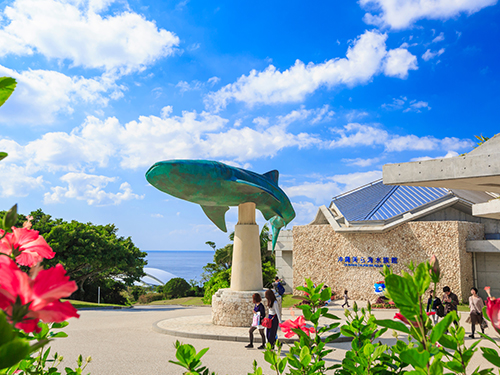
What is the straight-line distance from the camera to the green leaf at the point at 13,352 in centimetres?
78

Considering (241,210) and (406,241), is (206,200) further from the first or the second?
(406,241)

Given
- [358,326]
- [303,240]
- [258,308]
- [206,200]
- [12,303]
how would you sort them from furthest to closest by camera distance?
[303,240] → [206,200] → [258,308] → [358,326] → [12,303]

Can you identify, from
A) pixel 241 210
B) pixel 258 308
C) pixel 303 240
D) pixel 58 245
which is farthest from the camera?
pixel 303 240

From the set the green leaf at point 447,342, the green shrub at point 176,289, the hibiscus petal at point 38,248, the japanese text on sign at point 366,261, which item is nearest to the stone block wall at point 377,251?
the japanese text on sign at point 366,261

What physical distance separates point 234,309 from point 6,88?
11.6 meters

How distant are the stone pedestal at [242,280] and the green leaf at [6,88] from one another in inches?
450

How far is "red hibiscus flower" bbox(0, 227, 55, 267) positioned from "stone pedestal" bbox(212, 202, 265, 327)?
11.0 metres

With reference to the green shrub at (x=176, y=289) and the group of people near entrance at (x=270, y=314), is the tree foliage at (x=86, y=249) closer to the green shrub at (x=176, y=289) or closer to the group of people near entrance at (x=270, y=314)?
the green shrub at (x=176, y=289)

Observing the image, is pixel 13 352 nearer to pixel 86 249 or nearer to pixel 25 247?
pixel 25 247

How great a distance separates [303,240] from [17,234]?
2254 centimetres

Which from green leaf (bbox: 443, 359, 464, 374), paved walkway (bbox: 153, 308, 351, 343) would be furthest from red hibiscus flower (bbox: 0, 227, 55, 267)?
paved walkway (bbox: 153, 308, 351, 343)

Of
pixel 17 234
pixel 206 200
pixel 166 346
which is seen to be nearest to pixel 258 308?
pixel 166 346

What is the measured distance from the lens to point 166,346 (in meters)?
9.67

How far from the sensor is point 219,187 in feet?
37.7
